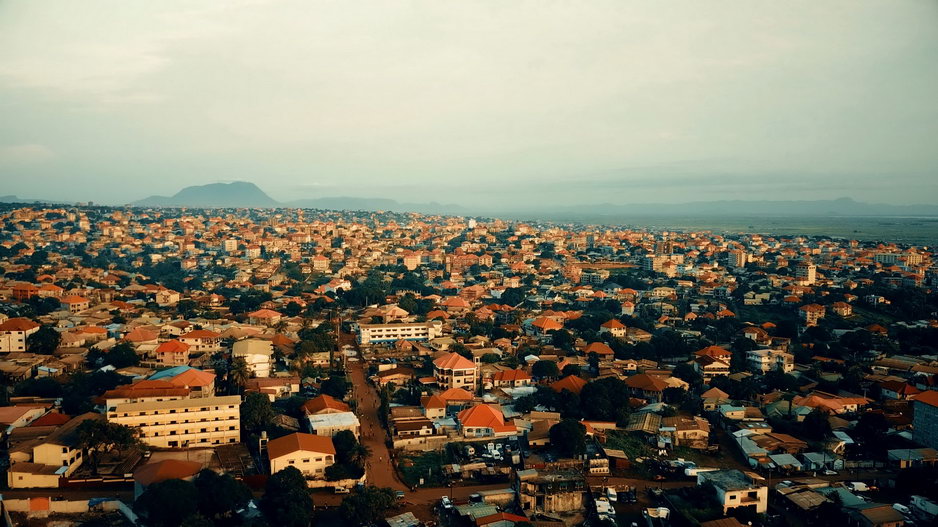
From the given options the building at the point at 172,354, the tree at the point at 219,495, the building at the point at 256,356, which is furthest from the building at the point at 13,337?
the tree at the point at 219,495

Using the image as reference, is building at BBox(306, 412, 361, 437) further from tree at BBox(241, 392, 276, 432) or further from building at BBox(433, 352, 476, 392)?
building at BBox(433, 352, 476, 392)

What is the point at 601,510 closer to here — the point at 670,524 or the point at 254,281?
the point at 670,524

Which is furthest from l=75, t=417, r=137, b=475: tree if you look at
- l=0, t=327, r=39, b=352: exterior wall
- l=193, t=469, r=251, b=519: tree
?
l=0, t=327, r=39, b=352: exterior wall

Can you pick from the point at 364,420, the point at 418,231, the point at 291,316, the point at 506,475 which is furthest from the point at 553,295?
the point at 418,231

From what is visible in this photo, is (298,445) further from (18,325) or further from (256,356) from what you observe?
(18,325)

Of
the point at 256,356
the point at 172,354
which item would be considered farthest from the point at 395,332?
the point at 172,354

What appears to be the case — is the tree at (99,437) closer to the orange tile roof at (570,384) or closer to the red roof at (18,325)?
the orange tile roof at (570,384)
